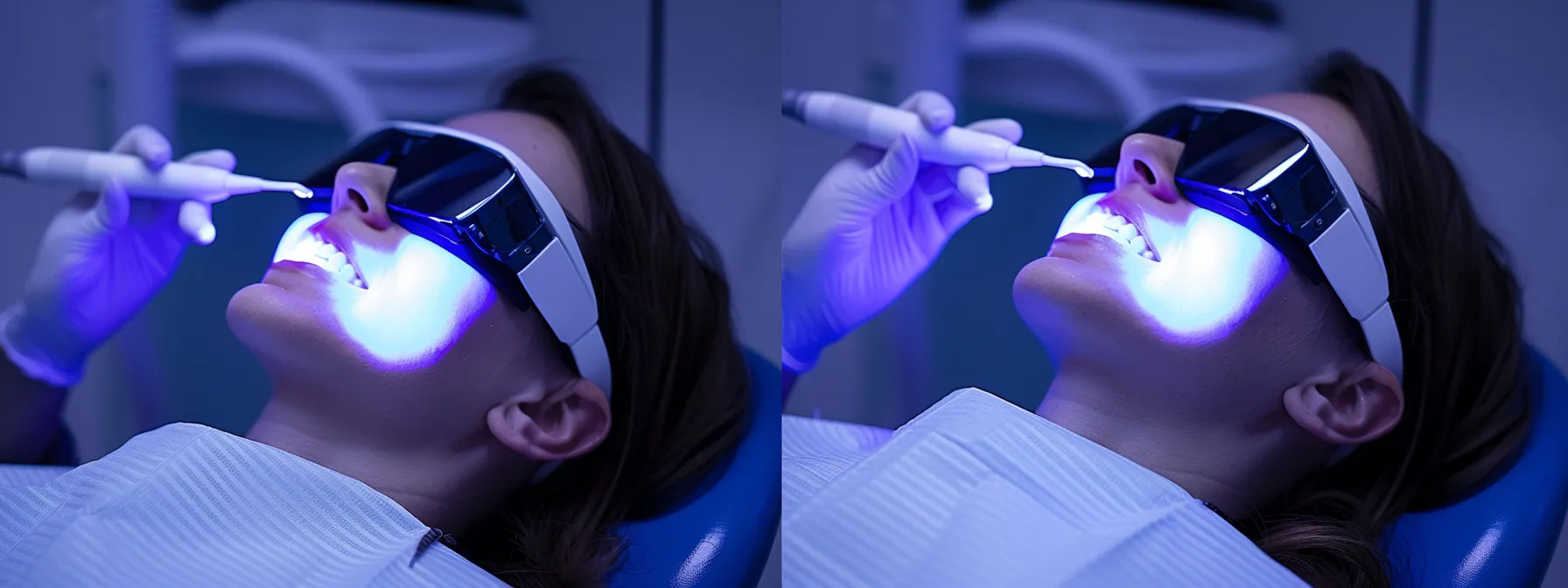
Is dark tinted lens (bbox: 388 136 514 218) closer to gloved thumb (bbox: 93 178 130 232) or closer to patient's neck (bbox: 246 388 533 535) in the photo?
patient's neck (bbox: 246 388 533 535)

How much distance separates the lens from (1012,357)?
1.45 meters

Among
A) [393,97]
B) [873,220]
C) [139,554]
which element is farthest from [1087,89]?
[139,554]

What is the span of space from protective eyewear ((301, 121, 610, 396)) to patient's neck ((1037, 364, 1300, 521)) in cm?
60

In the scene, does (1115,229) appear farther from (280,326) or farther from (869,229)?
(280,326)

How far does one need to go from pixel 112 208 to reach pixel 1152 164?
133cm

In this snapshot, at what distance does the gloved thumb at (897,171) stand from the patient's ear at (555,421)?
440 mm

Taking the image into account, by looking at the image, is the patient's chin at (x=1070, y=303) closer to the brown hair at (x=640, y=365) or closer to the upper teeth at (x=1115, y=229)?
the upper teeth at (x=1115, y=229)

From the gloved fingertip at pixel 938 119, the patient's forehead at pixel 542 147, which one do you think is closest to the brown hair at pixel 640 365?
the patient's forehead at pixel 542 147

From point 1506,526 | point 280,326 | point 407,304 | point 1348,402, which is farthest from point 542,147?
point 1506,526

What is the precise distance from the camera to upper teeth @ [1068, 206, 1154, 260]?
53.7 inches

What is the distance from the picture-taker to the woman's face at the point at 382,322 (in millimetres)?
1476

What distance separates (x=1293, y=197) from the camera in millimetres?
1334

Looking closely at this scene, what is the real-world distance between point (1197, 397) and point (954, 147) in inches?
15.6

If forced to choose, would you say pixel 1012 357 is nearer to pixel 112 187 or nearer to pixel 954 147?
pixel 954 147
